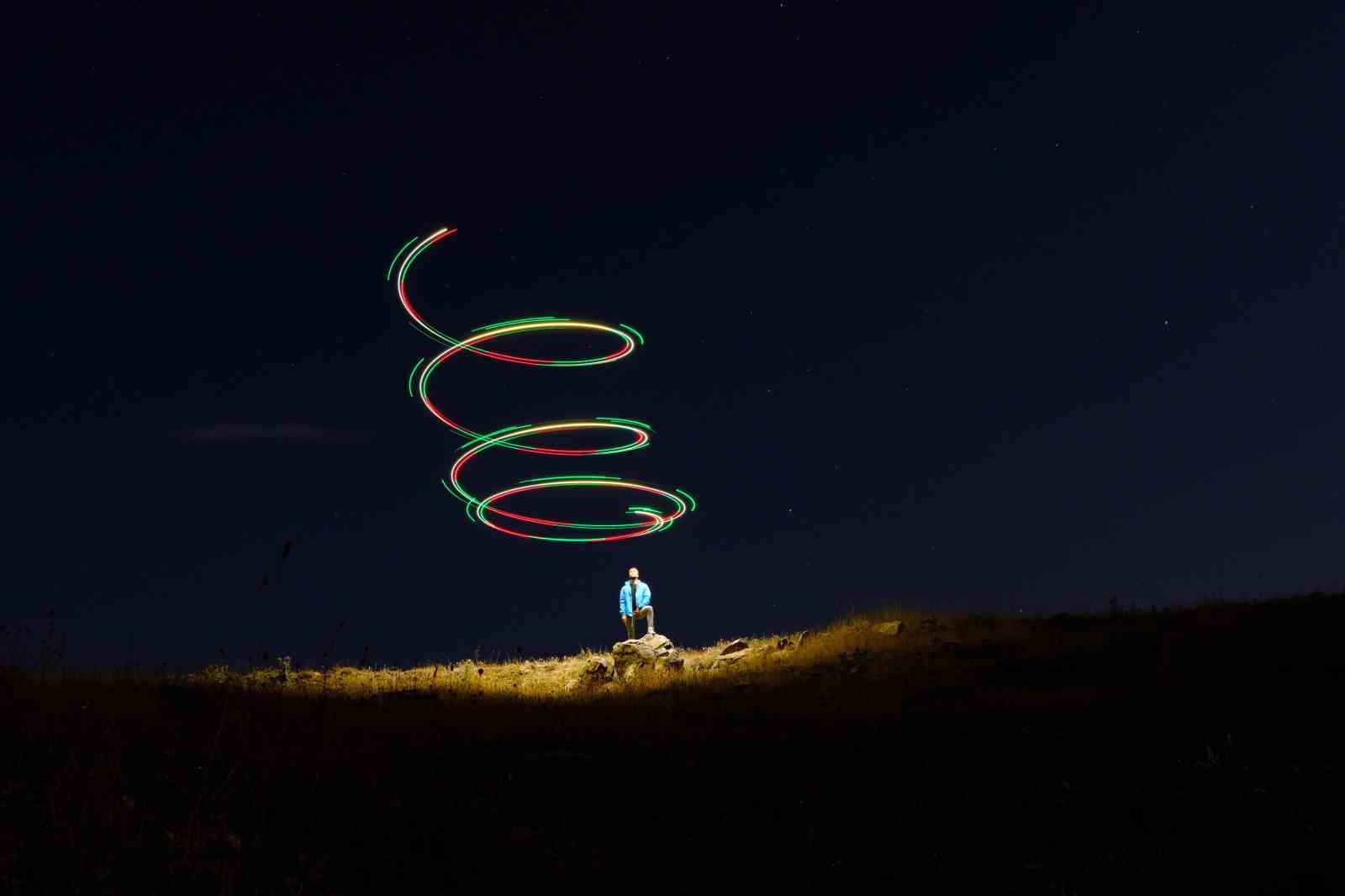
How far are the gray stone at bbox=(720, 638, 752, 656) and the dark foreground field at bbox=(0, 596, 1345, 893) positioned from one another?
38.4 feet

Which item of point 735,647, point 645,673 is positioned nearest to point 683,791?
point 645,673

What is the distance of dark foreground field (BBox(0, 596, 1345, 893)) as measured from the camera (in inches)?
201

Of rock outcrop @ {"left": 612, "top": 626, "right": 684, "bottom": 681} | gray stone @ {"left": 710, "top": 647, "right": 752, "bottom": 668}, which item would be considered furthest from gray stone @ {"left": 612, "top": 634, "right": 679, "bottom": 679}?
gray stone @ {"left": 710, "top": 647, "right": 752, "bottom": 668}

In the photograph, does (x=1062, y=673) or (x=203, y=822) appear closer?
(x=203, y=822)

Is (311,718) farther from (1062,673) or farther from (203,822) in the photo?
(1062,673)

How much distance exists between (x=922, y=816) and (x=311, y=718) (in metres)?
5.35

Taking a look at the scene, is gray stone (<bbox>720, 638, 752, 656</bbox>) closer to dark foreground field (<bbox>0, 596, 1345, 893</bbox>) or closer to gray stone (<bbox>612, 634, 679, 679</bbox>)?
gray stone (<bbox>612, 634, 679, 679</bbox>)

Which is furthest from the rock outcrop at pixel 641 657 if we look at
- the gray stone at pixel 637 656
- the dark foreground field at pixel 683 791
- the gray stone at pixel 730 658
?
the dark foreground field at pixel 683 791

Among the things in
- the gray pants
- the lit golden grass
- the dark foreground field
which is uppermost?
the gray pants

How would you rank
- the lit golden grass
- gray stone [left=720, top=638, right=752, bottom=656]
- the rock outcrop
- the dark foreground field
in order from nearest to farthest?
the dark foreground field → the lit golden grass → the rock outcrop → gray stone [left=720, top=638, right=752, bottom=656]

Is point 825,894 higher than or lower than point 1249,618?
lower

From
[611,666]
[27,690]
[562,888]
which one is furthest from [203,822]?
[611,666]

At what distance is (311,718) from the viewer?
8.63 metres

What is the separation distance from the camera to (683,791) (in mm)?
6863
